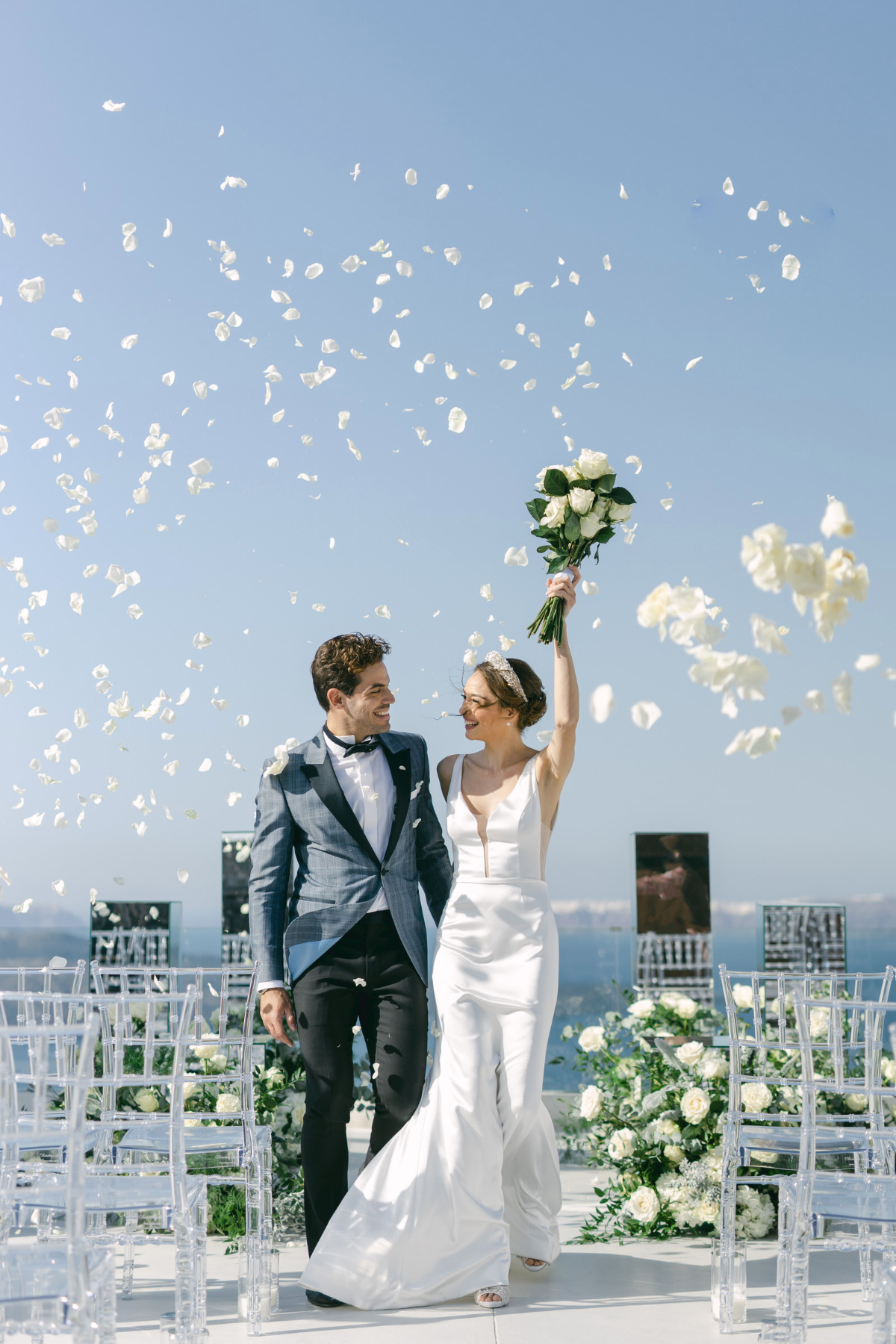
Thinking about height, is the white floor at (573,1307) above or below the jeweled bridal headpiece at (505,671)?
below

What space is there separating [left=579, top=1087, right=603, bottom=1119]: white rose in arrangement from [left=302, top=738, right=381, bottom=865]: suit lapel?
4.73 feet

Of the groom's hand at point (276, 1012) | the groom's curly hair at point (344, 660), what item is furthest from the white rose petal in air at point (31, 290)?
the groom's hand at point (276, 1012)

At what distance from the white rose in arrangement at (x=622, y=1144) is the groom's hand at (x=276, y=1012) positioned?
1.32 meters

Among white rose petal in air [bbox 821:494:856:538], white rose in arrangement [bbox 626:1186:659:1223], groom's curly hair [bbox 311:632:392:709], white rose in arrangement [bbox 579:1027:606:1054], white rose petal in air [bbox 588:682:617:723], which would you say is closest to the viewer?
white rose petal in air [bbox 821:494:856:538]

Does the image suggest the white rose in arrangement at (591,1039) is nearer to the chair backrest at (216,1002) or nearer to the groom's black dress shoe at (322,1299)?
the chair backrest at (216,1002)

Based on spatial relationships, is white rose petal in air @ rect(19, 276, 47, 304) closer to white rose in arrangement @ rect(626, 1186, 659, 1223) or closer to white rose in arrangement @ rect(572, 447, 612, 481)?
white rose in arrangement @ rect(572, 447, 612, 481)

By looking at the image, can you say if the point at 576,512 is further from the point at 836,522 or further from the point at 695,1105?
the point at 695,1105

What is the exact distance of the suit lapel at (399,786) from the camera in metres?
3.69

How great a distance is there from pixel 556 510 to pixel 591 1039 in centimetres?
228

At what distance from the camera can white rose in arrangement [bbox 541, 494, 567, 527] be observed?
3.47 metres

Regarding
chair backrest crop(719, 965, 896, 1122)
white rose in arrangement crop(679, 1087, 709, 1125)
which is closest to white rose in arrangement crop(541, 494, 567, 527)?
chair backrest crop(719, 965, 896, 1122)

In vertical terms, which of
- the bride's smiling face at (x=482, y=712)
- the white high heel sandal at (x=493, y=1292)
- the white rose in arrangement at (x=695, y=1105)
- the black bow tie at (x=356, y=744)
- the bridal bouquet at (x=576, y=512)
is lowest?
the white high heel sandal at (x=493, y=1292)

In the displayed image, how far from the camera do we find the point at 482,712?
3.77 metres

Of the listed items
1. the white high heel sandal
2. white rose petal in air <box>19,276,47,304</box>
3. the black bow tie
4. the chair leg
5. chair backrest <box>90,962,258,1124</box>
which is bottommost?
the white high heel sandal
